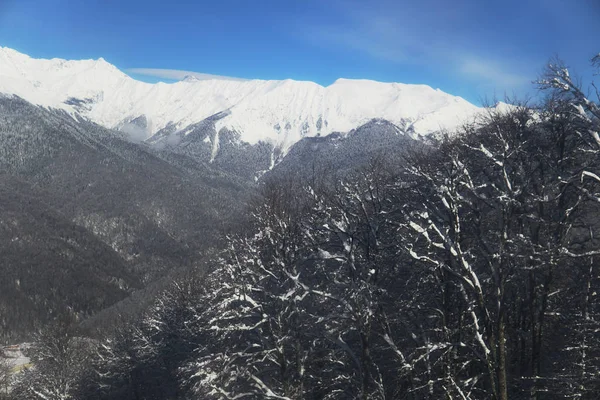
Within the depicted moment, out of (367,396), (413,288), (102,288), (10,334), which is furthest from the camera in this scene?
(102,288)

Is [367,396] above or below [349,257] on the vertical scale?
below

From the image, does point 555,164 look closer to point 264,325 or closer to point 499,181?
point 499,181

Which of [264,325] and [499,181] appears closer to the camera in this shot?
[499,181]

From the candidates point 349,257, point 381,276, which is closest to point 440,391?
point 381,276

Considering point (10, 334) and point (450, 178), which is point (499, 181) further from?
point (10, 334)

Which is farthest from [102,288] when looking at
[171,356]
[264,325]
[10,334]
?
[264,325]

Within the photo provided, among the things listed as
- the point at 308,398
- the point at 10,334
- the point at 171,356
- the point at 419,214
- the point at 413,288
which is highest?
the point at 419,214

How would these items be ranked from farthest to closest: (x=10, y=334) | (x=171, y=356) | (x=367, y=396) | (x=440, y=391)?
(x=10, y=334)
(x=171, y=356)
(x=440, y=391)
(x=367, y=396)
